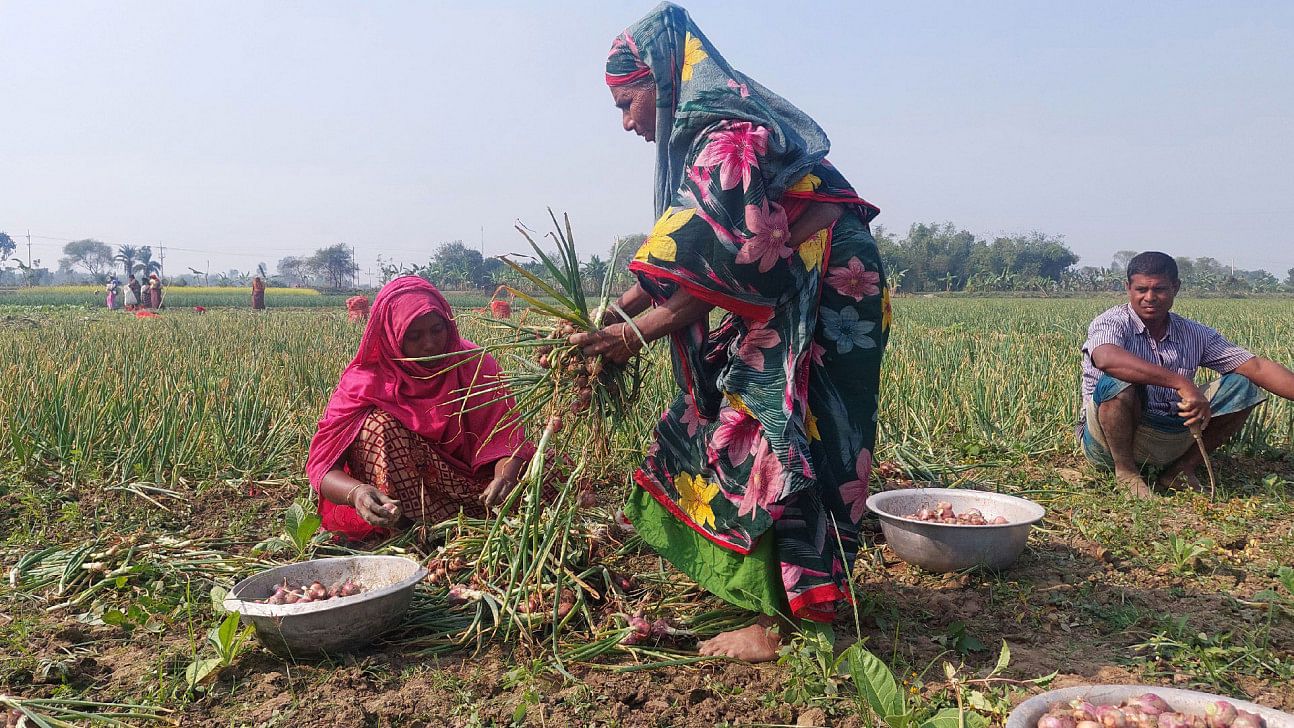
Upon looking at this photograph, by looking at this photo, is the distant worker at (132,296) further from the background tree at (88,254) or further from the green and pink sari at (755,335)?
the background tree at (88,254)

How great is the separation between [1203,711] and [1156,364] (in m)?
2.42

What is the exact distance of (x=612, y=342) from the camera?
2.00m

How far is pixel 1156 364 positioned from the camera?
11.2 feet

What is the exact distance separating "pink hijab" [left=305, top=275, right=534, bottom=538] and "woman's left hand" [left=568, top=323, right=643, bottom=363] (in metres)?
0.88

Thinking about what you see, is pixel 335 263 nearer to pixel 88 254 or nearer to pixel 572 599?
pixel 88 254

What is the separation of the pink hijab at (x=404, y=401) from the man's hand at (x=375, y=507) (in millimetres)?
283

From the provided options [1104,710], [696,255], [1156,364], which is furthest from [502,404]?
[1156,364]

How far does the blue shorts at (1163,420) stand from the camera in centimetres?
348

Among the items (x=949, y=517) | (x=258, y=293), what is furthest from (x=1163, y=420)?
(x=258, y=293)

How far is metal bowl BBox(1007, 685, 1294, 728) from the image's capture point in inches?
52.8

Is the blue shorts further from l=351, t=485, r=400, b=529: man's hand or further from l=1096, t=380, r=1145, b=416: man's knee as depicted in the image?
l=351, t=485, r=400, b=529: man's hand

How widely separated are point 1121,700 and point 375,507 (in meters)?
2.03

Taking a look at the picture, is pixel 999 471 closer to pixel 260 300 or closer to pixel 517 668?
pixel 517 668

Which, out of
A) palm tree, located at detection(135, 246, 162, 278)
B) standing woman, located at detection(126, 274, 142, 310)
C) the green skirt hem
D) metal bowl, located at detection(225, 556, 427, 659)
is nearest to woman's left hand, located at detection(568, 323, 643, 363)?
the green skirt hem
